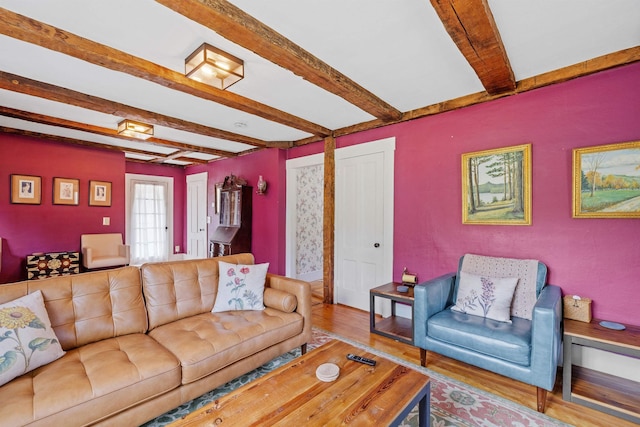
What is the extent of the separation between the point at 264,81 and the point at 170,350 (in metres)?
2.24

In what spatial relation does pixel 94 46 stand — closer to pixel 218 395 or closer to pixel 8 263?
pixel 218 395

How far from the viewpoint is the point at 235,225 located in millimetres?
5227

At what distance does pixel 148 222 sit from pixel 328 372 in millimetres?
6517

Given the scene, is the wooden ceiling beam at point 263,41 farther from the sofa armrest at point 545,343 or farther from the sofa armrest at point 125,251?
the sofa armrest at point 125,251

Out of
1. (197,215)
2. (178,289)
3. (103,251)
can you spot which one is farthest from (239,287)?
(197,215)

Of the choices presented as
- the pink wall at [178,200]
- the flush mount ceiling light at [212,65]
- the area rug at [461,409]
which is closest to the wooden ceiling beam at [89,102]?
the flush mount ceiling light at [212,65]

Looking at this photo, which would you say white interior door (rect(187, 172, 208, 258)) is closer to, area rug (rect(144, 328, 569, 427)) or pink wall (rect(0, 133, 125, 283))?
pink wall (rect(0, 133, 125, 283))

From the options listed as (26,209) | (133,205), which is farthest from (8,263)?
(133,205)

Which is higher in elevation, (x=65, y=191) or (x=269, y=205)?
(x=65, y=191)

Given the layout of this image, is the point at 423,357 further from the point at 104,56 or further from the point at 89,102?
the point at 89,102

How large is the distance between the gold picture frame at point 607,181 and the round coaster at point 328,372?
2307 mm

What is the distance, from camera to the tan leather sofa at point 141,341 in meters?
1.38

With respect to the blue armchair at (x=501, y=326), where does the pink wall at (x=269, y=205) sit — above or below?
above

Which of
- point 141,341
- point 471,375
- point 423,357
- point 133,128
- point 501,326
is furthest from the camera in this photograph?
point 133,128
